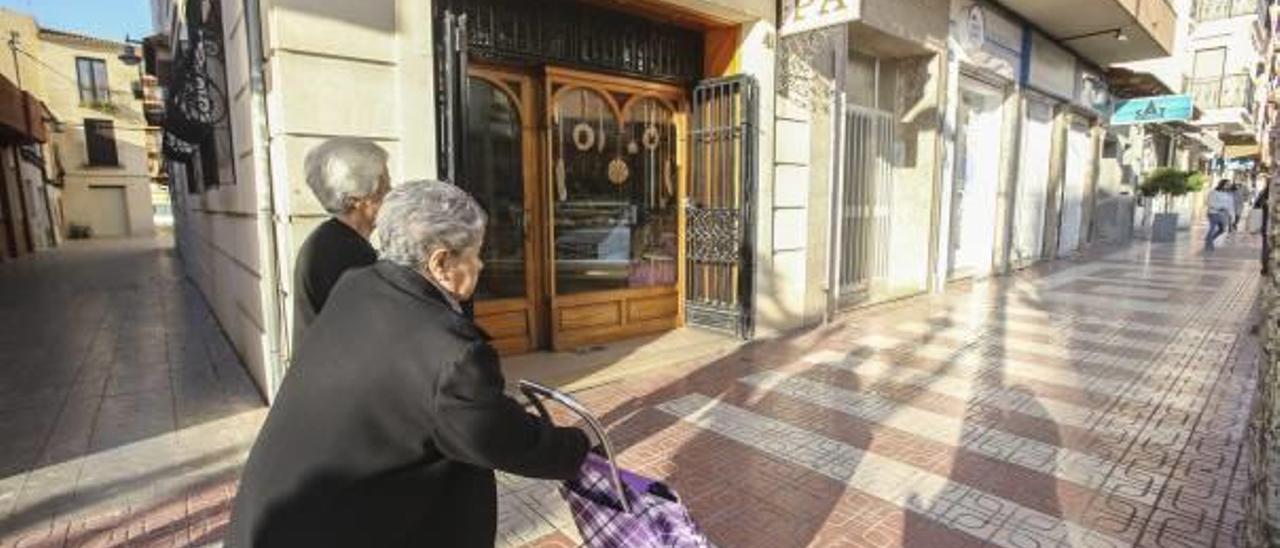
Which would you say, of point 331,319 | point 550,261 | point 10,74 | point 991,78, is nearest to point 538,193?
point 550,261

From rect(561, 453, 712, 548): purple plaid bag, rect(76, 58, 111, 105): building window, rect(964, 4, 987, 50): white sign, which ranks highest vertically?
rect(76, 58, 111, 105): building window

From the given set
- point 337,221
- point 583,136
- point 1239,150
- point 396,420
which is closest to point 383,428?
point 396,420

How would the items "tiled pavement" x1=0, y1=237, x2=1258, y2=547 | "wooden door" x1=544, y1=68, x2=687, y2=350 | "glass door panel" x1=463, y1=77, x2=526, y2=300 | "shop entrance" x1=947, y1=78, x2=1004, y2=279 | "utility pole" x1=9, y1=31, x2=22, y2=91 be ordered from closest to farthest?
"tiled pavement" x1=0, y1=237, x2=1258, y2=547 → "glass door panel" x1=463, y1=77, x2=526, y2=300 → "wooden door" x1=544, y1=68, x2=687, y2=350 → "shop entrance" x1=947, y1=78, x2=1004, y2=279 → "utility pole" x1=9, y1=31, x2=22, y2=91

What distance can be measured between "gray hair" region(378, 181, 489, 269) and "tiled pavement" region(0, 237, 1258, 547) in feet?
5.82

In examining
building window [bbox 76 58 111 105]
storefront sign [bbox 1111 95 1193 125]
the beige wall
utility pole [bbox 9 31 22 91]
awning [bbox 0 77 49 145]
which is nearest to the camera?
awning [bbox 0 77 49 145]

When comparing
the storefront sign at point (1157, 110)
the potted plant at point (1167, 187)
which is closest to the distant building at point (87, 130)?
the storefront sign at point (1157, 110)

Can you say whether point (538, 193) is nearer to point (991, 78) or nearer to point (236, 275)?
point (236, 275)

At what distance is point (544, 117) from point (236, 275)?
2.85 meters

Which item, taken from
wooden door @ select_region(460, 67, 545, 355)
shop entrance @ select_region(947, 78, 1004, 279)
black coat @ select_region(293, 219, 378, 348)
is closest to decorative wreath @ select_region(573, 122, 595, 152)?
wooden door @ select_region(460, 67, 545, 355)

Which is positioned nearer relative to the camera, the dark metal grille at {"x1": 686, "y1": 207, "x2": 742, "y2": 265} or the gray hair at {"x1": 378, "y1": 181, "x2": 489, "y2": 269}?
the gray hair at {"x1": 378, "y1": 181, "x2": 489, "y2": 269}

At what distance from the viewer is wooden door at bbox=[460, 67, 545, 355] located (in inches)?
205

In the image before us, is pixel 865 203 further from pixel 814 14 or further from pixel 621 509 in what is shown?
pixel 621 509

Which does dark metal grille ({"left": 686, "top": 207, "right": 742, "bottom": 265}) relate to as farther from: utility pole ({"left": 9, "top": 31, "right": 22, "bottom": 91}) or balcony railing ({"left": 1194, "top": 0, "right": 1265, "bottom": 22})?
utility pole ({"left": 9, "top": 31, "right": 22, "bottom": 91})

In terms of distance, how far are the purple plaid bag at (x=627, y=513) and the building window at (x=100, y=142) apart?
36007 mm
